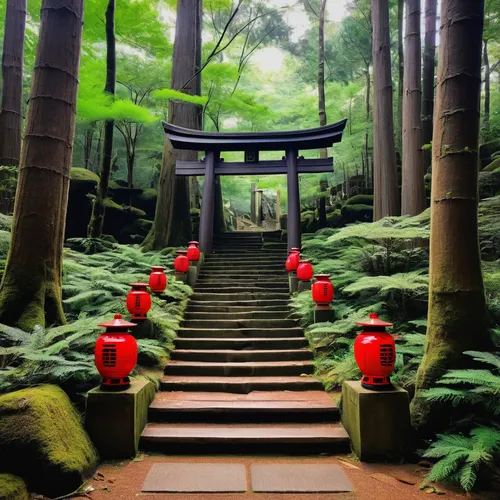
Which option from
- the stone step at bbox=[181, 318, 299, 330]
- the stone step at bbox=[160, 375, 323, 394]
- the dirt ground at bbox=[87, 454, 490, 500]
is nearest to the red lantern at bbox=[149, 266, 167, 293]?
the stone step at bbox=[181, 318, 299, 330]

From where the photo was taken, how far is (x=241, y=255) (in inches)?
522

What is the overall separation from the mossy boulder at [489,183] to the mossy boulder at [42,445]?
1049 centimetres

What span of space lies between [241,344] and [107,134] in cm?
768

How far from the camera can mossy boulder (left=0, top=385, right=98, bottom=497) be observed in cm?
308

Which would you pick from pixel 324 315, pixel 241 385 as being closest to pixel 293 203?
pixel 324 315

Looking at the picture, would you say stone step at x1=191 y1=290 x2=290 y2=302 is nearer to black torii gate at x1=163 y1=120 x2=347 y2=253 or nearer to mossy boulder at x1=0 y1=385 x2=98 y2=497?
black torii gate at x1=163 y1=120 x2=347 y2=253

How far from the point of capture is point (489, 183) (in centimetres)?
1034

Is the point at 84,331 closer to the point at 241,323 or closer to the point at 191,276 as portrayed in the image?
the point at 241,323

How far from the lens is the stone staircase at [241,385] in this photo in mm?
4098

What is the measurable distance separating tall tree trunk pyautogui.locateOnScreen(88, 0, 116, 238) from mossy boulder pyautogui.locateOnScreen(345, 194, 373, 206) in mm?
10045

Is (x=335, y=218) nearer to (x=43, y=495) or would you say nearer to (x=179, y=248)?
(x=179, y=248)

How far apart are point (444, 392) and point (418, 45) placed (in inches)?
389

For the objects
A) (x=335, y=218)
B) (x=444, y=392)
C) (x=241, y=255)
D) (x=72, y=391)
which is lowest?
(x=72, y=391)

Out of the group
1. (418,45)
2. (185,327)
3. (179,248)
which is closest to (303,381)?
(185,327)
